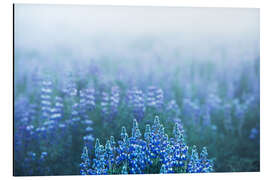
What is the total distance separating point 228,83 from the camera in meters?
3.82

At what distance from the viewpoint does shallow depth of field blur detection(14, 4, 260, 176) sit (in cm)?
348

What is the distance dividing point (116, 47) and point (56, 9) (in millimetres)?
731

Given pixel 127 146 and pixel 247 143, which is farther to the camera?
pixel 247 143

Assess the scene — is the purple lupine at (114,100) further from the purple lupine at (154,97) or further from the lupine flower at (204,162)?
the lupine flower at (204,162)

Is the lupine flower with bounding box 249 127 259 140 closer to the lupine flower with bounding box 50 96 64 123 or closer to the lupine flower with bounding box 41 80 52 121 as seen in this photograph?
the lupine flower with bounding box 50 96 64 123

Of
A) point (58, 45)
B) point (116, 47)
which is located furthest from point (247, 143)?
point (58, 45)

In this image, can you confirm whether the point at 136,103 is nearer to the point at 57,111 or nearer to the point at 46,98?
the point at 57,111

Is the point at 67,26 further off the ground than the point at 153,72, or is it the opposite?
the point at 67,26

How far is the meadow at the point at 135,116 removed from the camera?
11.3 feet

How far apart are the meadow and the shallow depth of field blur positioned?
1 centimetres

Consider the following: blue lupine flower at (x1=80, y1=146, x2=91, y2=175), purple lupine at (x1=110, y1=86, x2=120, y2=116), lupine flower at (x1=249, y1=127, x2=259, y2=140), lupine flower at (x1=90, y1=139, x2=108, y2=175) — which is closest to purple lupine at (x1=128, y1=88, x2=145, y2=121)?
purple lupine at (x1=110, y1=86, x2=120, y2=116)

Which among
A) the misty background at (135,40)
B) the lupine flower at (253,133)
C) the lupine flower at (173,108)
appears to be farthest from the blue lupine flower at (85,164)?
the lupine flower at (253,133)
